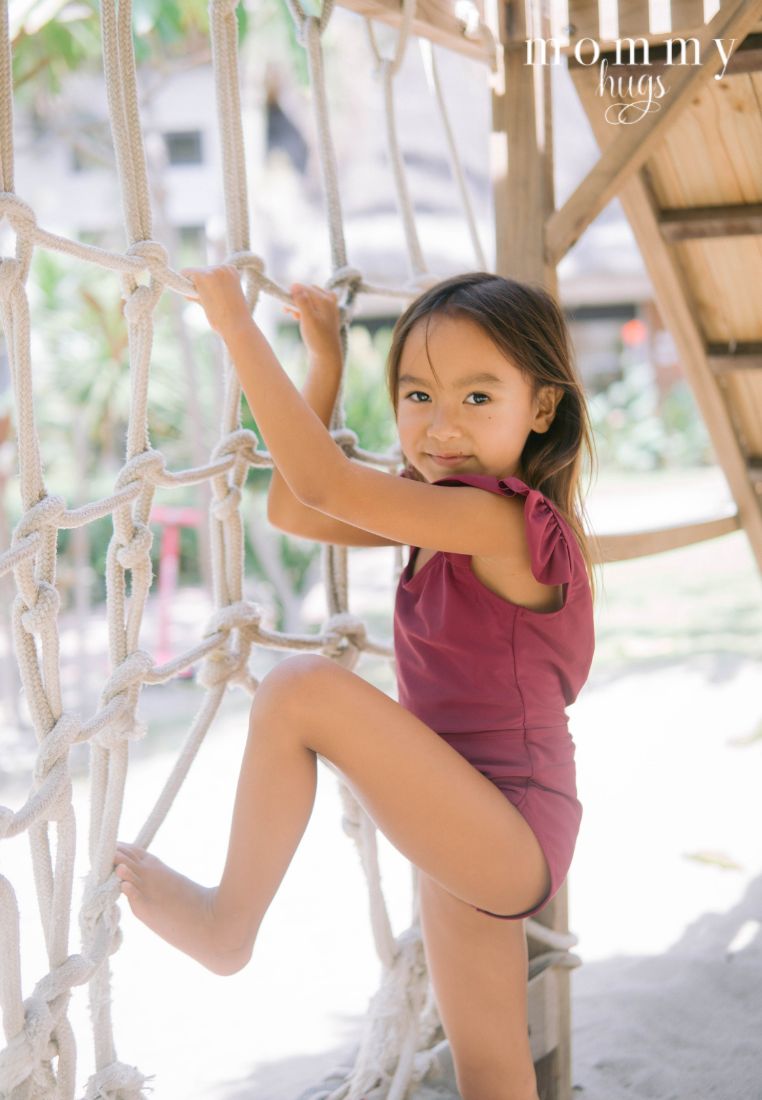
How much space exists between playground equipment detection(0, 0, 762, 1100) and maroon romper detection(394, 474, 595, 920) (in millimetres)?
267

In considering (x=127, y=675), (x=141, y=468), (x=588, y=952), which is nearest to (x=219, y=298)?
(x=141, y=468)

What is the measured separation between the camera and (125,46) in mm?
1224

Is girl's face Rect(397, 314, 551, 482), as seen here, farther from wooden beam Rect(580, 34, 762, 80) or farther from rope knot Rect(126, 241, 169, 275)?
wooden beam Rect(580, 34, 762, 80)

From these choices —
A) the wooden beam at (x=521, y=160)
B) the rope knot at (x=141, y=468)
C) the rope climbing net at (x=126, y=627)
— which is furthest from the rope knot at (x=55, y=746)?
the wooden beam at (x=521, y=160)

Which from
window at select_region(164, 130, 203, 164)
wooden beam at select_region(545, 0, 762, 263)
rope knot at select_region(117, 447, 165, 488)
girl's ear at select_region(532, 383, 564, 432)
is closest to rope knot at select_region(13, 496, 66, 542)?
rope knot at select_region(117, 447, 165, 488)

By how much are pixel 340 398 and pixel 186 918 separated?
27.3 inches

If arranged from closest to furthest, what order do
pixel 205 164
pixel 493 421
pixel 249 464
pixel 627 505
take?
pixel 493 421
pixel 249 464
pixel 627 505
pixel 205 164

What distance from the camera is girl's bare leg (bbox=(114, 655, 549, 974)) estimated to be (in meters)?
1.21

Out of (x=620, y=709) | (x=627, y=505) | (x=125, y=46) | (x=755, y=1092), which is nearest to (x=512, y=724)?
(x=755, y=1092)

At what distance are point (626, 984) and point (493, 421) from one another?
3.61ft

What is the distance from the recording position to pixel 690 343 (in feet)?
6.55

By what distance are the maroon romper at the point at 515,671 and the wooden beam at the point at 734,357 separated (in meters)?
0.81

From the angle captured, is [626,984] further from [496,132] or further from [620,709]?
[620,709]

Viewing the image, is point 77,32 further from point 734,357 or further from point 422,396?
point 422,396
